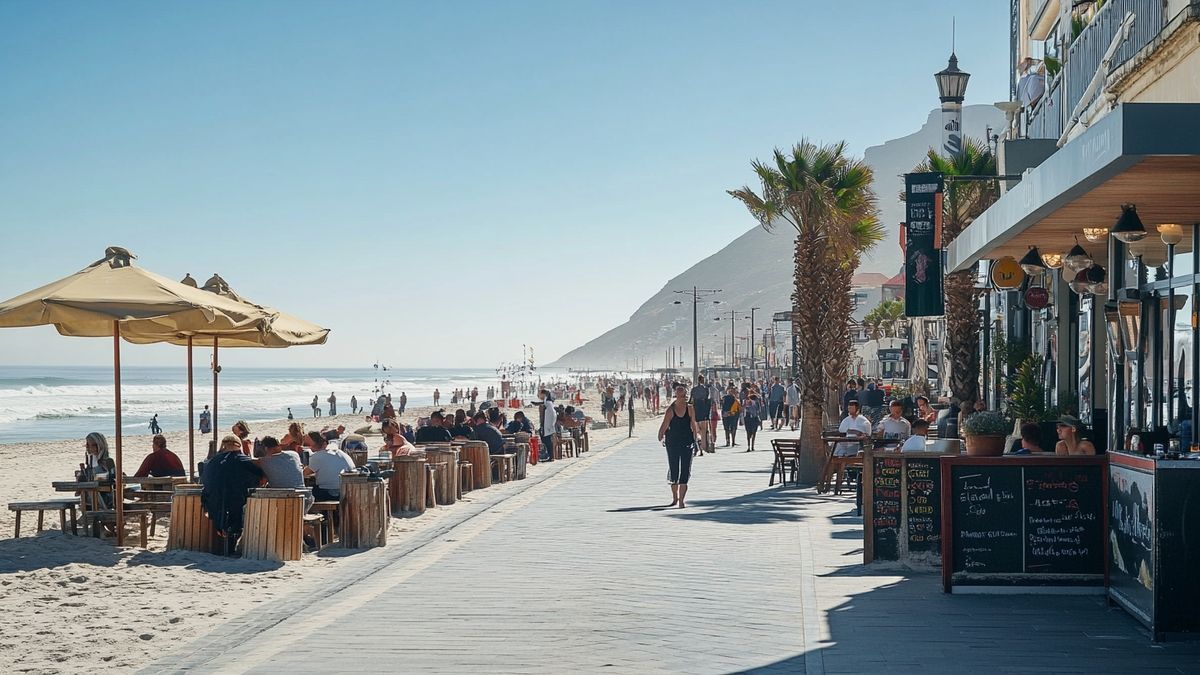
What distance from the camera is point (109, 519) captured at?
1273cm

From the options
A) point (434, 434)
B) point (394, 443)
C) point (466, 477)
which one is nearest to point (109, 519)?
point (394, 443)

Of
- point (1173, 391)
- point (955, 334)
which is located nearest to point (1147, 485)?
point (1173, 391)

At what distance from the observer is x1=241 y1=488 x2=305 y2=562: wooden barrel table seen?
11.7 m

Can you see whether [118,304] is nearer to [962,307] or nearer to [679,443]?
[679,443]

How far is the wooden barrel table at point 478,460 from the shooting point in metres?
20.0

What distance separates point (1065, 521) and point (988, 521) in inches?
20.3

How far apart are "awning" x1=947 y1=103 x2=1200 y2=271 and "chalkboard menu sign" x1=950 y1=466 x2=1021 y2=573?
6.59 feet

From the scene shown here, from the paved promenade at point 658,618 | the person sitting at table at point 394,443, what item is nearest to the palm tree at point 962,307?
the person sitting at table at point 394,443

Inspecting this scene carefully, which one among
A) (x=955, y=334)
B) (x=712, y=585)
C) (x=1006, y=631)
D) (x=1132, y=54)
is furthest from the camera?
(x=955, y=334)

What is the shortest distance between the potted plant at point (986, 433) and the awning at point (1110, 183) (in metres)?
1.58

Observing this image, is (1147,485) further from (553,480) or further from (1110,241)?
(553,480)

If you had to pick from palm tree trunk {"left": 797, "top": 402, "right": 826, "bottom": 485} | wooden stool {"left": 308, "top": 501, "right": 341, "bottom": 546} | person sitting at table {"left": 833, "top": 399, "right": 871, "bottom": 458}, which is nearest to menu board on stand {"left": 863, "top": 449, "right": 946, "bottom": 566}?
wooden stool {"left": 308, "top": 501, "right": 341, "bottom": 546}

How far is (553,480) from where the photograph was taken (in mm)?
21578

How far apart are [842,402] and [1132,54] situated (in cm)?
1592
